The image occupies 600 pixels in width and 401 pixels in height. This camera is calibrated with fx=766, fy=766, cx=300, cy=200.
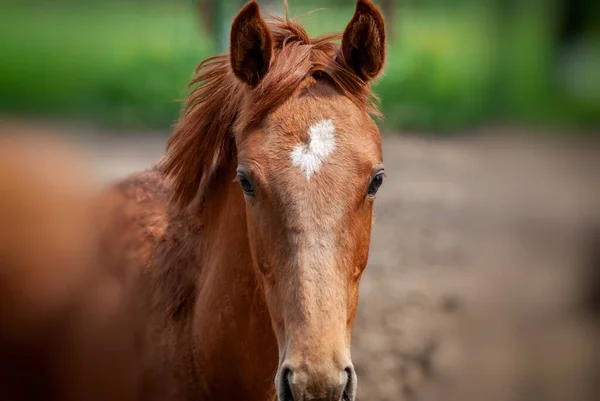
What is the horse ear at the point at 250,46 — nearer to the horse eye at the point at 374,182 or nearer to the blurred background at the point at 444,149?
the horse eye at the point at 374,182

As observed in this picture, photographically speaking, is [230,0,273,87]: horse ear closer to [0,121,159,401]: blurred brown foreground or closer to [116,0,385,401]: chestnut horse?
[116,0,385,401]: chestnut horse

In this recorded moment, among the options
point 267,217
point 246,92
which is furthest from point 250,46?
point 267,217

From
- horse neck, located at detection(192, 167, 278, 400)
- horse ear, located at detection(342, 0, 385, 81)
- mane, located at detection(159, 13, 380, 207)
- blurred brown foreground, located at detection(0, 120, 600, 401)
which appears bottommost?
blurred brown foreground, located at detection(0, 120, 600, 401)

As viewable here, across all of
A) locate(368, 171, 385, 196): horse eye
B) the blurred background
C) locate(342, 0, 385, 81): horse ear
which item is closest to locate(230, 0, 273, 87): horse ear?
locate(342, 0, 385, 81): horse ear

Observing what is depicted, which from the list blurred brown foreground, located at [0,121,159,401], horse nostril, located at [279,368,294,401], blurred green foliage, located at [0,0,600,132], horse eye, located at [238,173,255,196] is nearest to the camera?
horse nostril, located at [279,368,294,401]

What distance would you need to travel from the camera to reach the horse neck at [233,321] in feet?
7.23

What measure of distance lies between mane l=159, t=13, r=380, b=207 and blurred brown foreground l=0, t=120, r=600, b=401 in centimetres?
41

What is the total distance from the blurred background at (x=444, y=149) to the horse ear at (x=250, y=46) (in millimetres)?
728

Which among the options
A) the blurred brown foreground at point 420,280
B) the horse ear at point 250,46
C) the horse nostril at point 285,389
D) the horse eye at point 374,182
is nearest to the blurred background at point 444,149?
the blurred brown foreground at point 420,280

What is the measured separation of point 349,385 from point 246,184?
59 centimetres

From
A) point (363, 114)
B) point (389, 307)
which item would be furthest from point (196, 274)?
point (389, 307)

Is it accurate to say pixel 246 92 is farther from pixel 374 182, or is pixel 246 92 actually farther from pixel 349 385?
pixel 349 385

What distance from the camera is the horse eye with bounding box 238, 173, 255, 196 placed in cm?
202

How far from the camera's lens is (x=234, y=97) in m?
2.24
